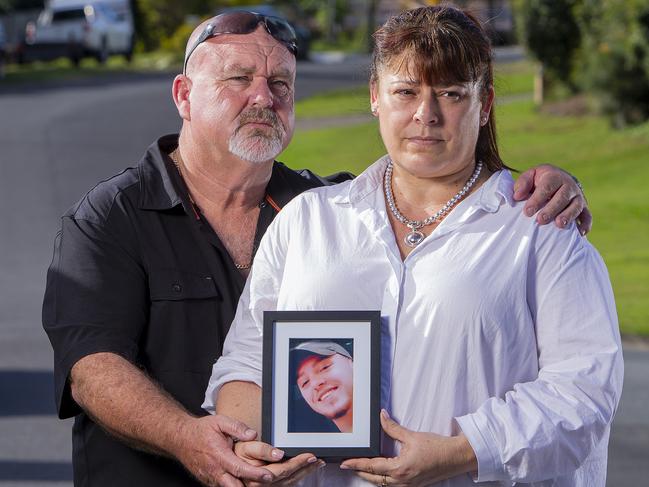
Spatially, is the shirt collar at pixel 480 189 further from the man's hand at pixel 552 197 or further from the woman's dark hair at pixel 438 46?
the woman's dark hair at pixel 438 46

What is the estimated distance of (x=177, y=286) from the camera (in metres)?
3.64

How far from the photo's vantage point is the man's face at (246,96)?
3.82 m

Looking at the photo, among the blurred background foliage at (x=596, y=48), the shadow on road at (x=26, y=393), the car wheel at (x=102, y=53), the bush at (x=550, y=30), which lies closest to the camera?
the shadow on road at (x=26, y=393)

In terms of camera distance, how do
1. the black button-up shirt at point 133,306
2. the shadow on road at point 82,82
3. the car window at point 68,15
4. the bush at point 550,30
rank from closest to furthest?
the black button-up shirt at point 133,306 → the bush at point 550,30 → the shadow on road at point 82,82 → the car window at point 68,15

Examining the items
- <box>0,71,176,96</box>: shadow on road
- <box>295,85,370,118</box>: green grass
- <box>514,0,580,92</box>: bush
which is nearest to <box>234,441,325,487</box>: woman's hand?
<box>295,85,370,118</box>: green grass

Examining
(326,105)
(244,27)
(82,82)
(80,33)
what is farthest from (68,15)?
(244,27)

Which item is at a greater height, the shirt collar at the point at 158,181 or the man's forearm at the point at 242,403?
the shirt collar at the point at 158,181

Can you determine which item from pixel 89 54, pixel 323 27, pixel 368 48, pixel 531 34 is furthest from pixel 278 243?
pixel 323 27

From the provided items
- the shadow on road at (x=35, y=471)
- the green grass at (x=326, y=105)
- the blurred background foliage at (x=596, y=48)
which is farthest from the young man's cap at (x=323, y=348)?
the green grass at (x=326, y=105)

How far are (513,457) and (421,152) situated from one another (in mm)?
700

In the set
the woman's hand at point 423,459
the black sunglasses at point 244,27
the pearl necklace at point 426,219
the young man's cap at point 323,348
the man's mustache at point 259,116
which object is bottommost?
the woman's hand at point 423,459

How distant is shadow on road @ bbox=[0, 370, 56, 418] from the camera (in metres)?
8.95

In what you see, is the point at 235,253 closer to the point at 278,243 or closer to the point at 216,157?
the point at 216,157

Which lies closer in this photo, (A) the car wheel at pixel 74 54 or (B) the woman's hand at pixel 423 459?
(B) the woman's hand at pixel 423 459
